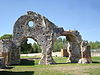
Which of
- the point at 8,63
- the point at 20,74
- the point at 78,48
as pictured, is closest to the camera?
the point at 20,74

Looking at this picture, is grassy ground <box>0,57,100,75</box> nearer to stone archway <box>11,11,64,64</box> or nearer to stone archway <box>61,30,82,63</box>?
stone archway <box>11,11,64,64</box>

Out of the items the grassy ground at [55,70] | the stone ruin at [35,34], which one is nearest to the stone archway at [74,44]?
the stone ruin at [35,34]

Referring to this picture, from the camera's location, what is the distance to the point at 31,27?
2547 cm

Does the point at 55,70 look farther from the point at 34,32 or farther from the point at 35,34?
the point at 34,32

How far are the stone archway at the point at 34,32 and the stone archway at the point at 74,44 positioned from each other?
2.50 metres

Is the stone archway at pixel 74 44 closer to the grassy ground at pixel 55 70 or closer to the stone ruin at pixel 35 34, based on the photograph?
the stone ruin at pixel 35 34

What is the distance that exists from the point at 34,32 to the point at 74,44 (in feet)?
20.7

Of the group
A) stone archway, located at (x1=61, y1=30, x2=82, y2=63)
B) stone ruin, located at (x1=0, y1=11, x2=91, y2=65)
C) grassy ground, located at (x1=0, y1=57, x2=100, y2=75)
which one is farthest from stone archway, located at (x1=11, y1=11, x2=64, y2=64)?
grassy ground, located at (x1=0, y1=57, x2=100, y2=75)

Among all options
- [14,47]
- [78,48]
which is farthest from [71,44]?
[14,47]

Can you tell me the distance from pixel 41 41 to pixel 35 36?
3.42 ft

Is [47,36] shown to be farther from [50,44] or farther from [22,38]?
[22,38]

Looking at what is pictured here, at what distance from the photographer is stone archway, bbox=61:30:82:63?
26.9 metres

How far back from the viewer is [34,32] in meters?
25.4

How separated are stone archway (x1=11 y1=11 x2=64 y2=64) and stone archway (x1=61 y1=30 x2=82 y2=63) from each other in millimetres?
2498
